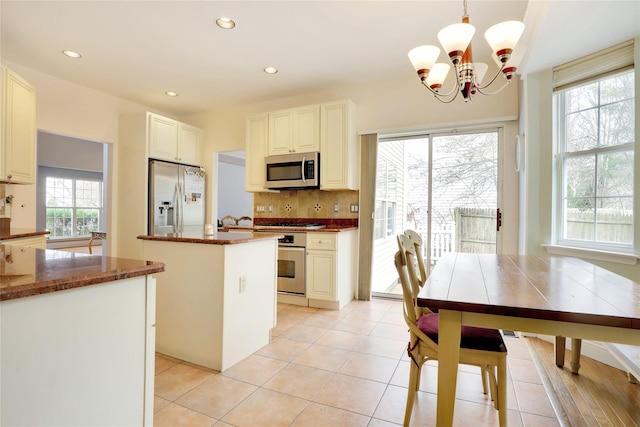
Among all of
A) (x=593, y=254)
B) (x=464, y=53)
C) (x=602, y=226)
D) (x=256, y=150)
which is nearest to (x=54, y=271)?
(x=464, y=53)

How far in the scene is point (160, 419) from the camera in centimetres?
165

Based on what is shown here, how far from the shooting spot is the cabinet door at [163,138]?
4266 mm

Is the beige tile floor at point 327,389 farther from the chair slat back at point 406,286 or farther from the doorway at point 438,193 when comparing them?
the doorway at point 438,193

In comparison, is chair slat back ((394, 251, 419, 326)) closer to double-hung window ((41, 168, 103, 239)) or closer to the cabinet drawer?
the cabinet drawer

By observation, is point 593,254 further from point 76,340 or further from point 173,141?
point 173,141

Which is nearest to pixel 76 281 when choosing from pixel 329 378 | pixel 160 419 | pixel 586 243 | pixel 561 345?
pixel 160 419

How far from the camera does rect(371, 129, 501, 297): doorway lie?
11.6 feet

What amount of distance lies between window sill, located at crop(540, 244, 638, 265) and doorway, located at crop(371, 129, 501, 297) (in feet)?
2.40

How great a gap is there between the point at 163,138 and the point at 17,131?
1.57m

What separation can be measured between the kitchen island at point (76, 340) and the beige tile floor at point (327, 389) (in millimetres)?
735

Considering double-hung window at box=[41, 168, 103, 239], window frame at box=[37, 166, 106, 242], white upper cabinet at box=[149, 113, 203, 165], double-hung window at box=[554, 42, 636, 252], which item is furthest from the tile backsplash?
double-hung window at box=[41, 168, 103, 239]

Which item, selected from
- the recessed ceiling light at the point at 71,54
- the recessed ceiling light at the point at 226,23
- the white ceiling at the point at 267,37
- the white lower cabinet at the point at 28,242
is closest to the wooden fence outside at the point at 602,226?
the white ceiling at the point at 267,37

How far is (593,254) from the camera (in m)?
2.41

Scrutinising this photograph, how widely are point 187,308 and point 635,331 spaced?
2360mm
